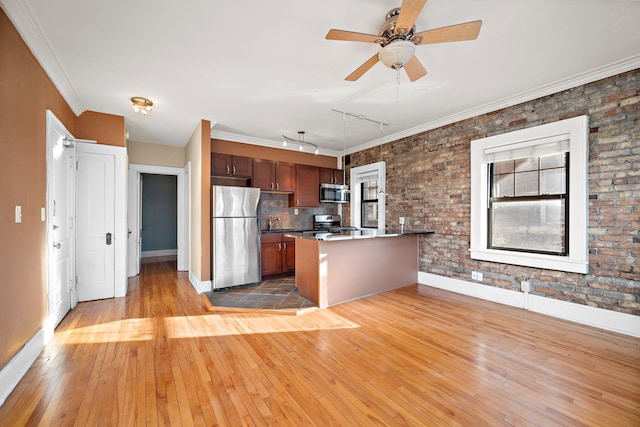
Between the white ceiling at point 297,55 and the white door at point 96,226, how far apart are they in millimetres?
799

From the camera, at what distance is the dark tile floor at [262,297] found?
11.5ft

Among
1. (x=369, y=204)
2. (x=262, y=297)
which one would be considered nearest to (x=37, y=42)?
(x=262, y=297)

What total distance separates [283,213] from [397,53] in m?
4.26

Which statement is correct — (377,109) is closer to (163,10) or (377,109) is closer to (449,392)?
(163,10)

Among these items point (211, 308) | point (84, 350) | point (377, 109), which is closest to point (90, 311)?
point (84, 350)

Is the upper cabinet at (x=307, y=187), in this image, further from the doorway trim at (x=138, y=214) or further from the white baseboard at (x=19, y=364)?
the white baseboard at (x=19, y=364)

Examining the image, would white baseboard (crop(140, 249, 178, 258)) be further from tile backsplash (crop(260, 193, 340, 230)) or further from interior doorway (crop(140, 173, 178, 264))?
tile backsplash (crop(260, 193, 340, 230))

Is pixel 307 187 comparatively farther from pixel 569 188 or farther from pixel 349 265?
pixel 569 188

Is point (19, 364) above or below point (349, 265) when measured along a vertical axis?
below

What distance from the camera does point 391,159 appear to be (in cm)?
522

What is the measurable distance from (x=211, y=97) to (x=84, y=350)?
9.80 ft

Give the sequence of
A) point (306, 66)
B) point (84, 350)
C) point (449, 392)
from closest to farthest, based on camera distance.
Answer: point (449, 392) < point (84, 350) < point (306, 66)

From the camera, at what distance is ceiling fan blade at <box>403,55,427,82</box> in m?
2.25

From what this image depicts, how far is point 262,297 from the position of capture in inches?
153
